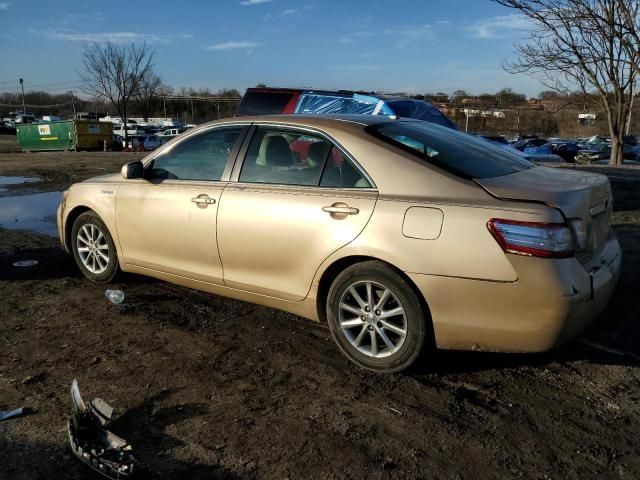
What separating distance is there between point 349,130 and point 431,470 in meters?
2.18

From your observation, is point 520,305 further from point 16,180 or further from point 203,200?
point 16,180

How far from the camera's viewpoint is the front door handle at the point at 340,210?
3.51m

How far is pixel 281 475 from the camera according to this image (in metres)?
2.57

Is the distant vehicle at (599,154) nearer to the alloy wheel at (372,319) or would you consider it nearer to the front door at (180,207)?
the front door at (180,207)

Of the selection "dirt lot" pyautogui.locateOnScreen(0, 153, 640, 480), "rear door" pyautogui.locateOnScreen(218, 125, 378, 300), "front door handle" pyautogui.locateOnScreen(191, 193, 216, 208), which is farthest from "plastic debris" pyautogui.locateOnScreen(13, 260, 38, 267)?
"rear door" pyautogui.locateOnScreen(218, 125, 378, 300)

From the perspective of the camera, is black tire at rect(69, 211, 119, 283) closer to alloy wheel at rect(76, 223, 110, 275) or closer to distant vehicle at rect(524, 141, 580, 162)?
alloy wheel at rect(76, 223, 110, 275)

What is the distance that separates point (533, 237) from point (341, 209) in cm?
116

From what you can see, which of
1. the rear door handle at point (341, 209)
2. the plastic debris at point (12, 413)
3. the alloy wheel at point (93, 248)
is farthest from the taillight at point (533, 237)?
the alloy wheel at point (93, 248)

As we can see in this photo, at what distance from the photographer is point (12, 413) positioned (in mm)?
3064

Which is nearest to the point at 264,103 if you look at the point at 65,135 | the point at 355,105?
the point at 355,105

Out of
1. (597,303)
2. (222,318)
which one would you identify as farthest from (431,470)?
(222,318)

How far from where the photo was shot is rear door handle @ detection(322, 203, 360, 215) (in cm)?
351

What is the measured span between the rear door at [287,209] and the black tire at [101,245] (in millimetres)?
1514

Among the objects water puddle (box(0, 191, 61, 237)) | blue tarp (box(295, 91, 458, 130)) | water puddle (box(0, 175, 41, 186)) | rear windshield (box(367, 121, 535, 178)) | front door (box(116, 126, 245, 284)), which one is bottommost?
water puddle (box(0, 191, 61, 237))
